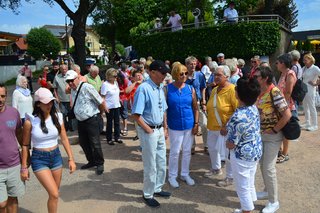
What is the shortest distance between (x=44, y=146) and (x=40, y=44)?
5134cm

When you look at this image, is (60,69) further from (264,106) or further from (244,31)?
(244,31)

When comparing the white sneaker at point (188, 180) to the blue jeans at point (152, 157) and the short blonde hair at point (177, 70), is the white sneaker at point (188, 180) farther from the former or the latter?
the short blonde hair at point (177, 70)

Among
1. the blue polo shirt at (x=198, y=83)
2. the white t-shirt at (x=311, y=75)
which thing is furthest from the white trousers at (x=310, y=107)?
A: the blue polo shirt at (x=198, y=83)

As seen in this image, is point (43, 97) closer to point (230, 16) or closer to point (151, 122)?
point (151, 122)

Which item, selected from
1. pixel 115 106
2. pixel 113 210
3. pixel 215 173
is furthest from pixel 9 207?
pixel 115 106

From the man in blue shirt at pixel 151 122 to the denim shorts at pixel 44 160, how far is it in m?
1.14

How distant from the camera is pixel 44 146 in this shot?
367 cm

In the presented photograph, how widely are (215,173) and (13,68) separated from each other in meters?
29.8

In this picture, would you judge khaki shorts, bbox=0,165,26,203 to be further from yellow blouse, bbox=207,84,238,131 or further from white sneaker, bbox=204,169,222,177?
white sneaker, bbox=204,169,222,177

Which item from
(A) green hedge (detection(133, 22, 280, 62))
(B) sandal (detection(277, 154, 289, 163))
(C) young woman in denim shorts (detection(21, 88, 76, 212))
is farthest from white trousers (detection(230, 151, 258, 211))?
(A) green hedge (detection(133, 22, 280, 62))

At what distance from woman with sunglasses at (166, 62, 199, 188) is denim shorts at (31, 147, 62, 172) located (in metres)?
1.91

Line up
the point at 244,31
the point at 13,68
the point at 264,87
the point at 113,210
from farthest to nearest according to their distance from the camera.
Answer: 1. the point at 13,68
2. the point at 244,31
3. the point at 113,210
4. the point at 264,87

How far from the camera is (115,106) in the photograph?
24.8 ft

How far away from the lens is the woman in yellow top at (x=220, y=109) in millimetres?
4824
